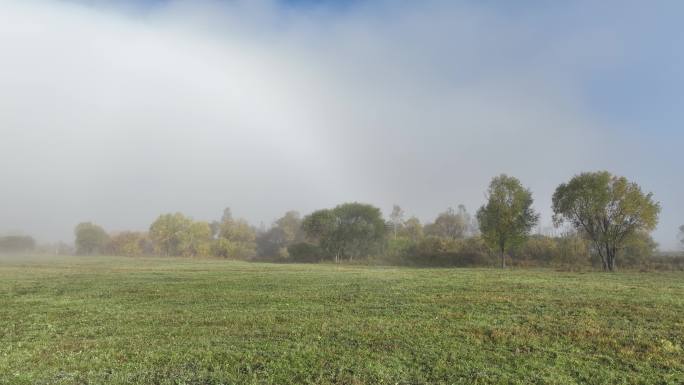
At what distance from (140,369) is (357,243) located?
87405 millimetres

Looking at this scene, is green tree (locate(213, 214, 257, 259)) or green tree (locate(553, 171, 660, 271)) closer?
green tree (locate(553, 171, 660, 271))

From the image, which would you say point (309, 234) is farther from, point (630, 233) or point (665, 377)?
point (665, 377)

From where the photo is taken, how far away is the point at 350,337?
47.6ft

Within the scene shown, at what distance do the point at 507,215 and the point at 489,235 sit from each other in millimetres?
4638

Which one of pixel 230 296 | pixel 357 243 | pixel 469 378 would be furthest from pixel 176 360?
pixel 357 243

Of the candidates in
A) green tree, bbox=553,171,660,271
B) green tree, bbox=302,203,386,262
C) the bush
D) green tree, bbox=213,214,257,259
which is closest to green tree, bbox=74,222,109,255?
green tree, bbox=213,214,257,259

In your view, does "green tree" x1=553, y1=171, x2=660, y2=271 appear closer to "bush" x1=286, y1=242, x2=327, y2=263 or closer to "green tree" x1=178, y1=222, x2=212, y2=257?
"bush" x1=286, y1=242, x2=327, y2=263

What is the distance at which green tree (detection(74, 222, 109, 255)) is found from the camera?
160 m

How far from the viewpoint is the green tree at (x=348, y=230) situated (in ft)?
321

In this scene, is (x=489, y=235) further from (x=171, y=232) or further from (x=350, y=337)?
(x=171, y=232)

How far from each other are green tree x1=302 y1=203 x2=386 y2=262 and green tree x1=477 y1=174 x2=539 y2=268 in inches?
1539

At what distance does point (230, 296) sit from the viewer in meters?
25.1

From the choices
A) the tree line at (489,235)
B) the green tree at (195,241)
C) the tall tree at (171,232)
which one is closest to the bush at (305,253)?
the tree line at (489,235)

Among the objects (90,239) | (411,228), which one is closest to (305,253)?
(411,228)
